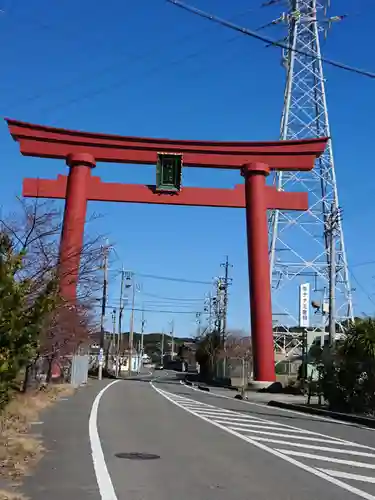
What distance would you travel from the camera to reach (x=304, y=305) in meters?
52.5

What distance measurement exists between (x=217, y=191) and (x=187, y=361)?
314 ft

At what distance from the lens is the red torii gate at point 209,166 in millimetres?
35562

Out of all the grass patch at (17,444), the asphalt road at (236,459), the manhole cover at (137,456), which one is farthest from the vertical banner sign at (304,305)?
the manhole cover at (137,456)

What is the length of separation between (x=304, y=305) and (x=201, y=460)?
4323 centimetres

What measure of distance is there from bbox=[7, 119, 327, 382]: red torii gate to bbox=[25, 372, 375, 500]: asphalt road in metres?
18.8

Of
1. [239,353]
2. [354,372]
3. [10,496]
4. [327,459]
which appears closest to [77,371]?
[354,372]

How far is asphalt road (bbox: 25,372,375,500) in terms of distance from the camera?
7766 millimetres

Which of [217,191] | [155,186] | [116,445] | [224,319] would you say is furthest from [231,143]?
[224,319]

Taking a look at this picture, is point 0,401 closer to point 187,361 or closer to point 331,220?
point 331,220

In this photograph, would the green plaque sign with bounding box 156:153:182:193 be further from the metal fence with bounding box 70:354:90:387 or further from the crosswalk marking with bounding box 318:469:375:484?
the crosswalk marking with bounding box 318:469:375:484

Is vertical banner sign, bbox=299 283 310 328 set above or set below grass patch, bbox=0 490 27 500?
above

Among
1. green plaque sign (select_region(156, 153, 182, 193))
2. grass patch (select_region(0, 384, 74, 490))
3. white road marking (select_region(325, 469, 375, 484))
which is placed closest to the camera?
grass patch (select_region(0, 384, 74, 490))

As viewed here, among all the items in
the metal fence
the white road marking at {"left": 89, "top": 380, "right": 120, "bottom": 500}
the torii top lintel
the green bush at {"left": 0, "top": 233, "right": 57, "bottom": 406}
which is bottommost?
the white road marking at {"left": 89, "top": 380, "right": 120, "bottom": 500}

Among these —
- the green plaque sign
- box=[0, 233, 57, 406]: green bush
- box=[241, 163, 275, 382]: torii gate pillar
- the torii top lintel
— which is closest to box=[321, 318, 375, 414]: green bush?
box=[241, 163, 275, 382]: torii gate pillar
